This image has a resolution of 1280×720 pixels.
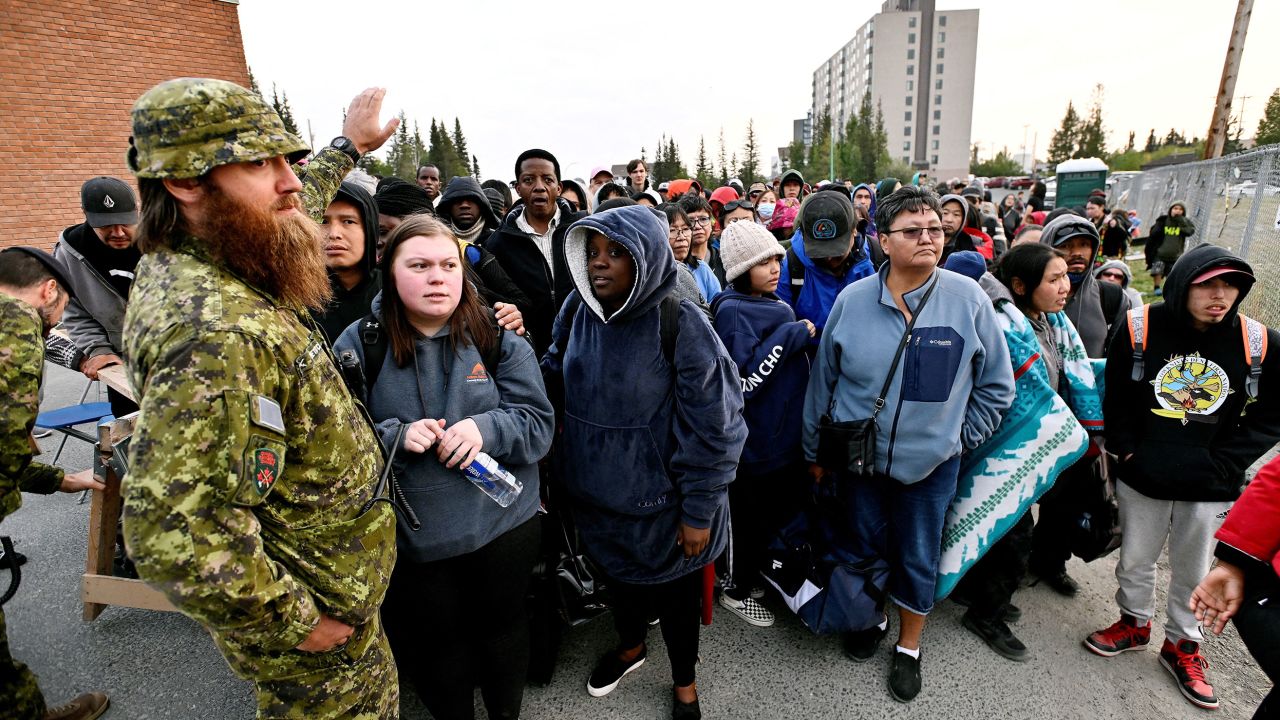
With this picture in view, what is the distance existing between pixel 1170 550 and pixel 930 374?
1567mm

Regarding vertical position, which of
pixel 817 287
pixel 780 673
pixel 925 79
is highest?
pixel 925 79

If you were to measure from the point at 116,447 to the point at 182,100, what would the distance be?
2002 millimetres

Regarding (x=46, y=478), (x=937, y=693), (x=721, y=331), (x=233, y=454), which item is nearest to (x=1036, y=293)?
(x=721, y=331)

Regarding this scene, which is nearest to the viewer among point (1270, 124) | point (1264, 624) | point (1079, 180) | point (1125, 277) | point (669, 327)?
point (1264, 624)

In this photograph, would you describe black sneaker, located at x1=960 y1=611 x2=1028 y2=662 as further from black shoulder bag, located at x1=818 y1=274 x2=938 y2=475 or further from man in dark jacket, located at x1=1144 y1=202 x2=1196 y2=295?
man in dark jacket, located at x1=1144 y1=202 x2=1196 y2=295

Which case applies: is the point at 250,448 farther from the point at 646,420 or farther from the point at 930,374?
the point at 930,374

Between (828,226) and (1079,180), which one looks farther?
(1079,180)

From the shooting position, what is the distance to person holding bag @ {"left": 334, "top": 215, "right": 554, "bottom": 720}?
193 cm

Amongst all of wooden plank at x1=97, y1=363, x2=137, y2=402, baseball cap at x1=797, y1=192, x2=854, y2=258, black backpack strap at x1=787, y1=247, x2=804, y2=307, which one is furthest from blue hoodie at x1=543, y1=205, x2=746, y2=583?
wooden plank at x1=97, y1=363, x2=137, y2=402

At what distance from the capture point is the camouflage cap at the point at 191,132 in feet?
4.09

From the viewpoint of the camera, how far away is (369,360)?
1992 mm

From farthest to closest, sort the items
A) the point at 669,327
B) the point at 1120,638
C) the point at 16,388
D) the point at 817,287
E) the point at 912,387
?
the point at 817,287 < the point at 1120,638 < the point at 912,387 < the point at 669,327 < the point at 16,388

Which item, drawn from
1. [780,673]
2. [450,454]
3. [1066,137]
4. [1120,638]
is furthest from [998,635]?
[1066,137]

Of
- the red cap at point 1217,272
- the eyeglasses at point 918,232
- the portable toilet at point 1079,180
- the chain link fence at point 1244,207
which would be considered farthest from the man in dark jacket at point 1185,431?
the portable toilet at point 1079,180
